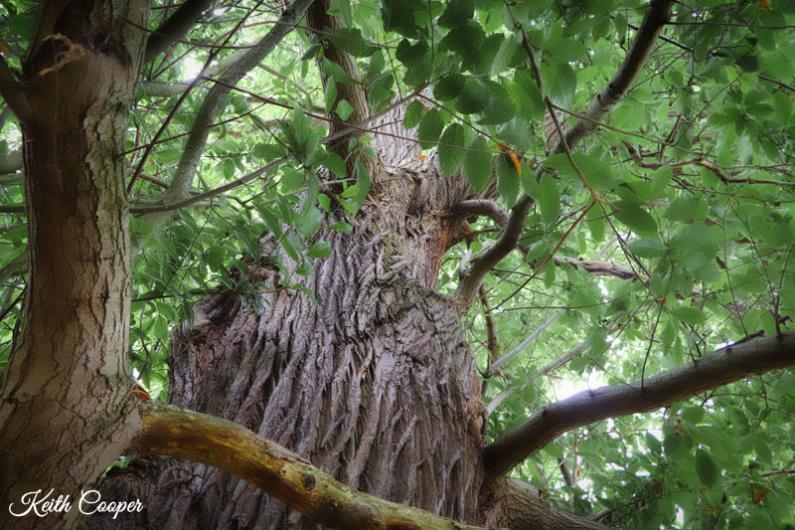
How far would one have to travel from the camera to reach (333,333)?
233 cm

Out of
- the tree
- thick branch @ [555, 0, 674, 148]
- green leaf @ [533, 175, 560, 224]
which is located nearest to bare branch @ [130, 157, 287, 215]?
the tree

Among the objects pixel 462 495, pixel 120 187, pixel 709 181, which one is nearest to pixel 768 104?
pixel 709 181

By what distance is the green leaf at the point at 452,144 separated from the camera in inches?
50.5

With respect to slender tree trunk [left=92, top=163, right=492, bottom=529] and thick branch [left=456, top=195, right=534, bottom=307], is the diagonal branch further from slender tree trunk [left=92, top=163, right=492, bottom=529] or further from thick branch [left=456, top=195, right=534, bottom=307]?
slender tree trunk [left=92, top=163, right=492, bottom=529]

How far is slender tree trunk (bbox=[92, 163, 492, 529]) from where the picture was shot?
5.62 feet

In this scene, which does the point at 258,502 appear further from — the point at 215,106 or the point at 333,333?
the point at 215,106

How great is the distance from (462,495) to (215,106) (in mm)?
1467

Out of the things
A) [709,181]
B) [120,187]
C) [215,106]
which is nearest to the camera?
[120,187]

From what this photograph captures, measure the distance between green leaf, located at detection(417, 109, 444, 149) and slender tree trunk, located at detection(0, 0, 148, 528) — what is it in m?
0.61

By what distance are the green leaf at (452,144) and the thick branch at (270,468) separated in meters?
0.79

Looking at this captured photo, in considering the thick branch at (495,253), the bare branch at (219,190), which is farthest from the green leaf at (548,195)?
the thick branch at (495,253)

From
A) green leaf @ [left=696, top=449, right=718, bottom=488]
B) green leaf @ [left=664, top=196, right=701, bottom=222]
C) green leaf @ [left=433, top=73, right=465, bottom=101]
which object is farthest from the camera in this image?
green leaf @ [left=696, top=449, right=718, bottom=488]

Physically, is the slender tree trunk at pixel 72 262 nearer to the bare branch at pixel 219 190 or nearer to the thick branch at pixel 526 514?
the bare branch at pixel 219 190

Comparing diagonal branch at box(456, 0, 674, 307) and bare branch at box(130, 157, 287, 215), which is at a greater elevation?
diagonal branch at box(456, 0, 674, 307)
